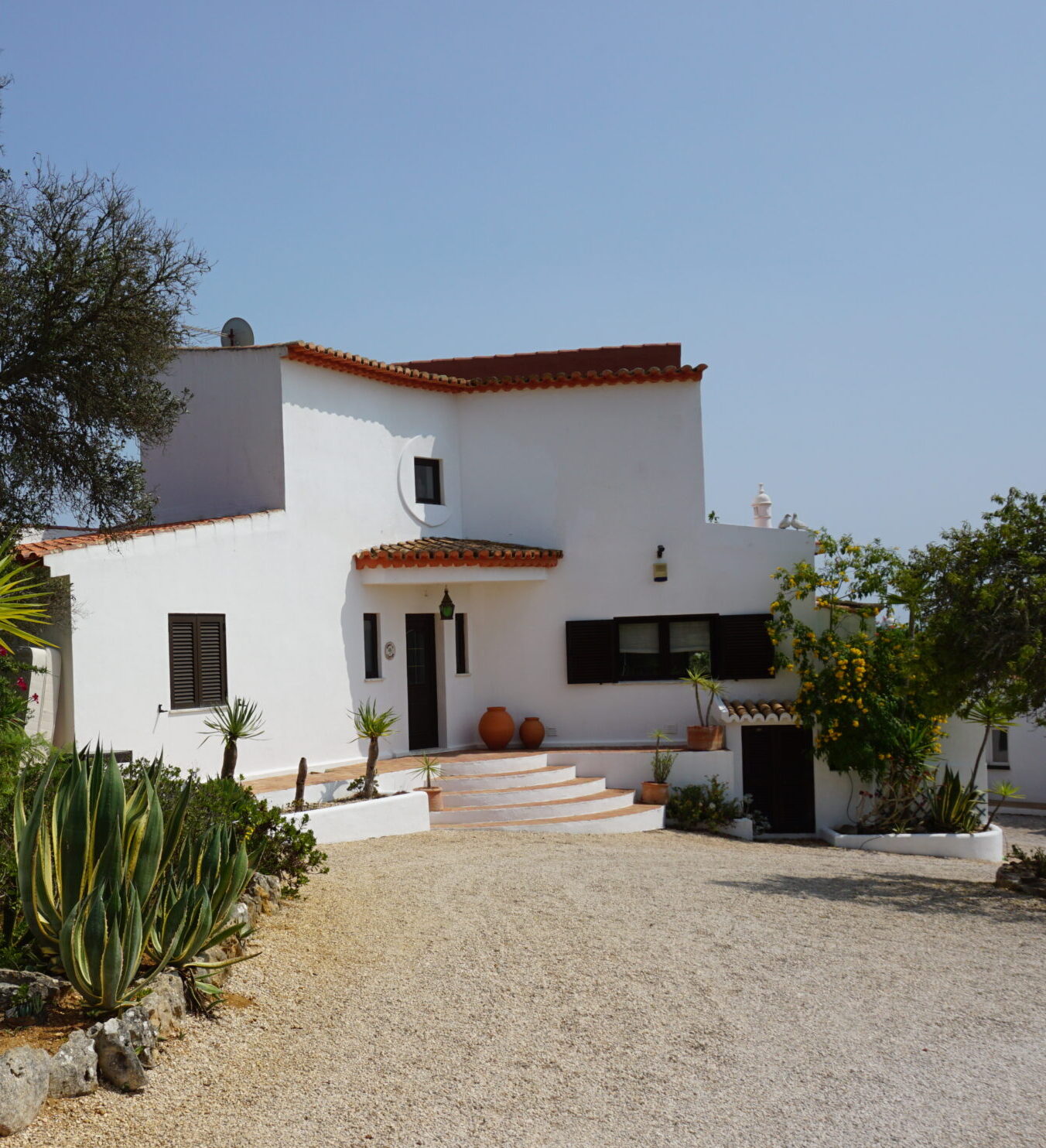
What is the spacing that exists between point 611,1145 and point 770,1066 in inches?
49.5

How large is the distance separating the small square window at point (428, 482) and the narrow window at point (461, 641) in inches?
76.1

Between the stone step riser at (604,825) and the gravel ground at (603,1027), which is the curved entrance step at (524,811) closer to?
the stone step riser at (604,825)

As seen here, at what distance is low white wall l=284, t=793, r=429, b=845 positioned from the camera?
12.1m

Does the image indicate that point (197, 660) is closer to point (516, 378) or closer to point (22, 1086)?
point (516, 378)

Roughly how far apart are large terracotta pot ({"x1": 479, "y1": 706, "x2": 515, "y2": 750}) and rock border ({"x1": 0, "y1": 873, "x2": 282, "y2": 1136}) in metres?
11.1

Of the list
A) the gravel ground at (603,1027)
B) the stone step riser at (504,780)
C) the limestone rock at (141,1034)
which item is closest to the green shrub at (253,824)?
the gravel ground at (603,1027)

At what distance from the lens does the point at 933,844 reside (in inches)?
599

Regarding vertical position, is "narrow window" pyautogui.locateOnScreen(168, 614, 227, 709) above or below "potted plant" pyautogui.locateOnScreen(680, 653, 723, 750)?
above

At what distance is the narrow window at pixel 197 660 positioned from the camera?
13.1 metres

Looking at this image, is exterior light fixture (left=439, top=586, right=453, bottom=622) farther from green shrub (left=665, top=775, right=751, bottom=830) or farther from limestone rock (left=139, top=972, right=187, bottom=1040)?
limestone rock (left=139, top=972, right=187, bottom=1040)

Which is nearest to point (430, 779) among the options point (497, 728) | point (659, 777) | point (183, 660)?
point (497, 728)

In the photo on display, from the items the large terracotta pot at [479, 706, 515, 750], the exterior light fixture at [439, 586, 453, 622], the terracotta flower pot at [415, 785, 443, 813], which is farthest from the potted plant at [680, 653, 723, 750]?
the terracotta flower pot at [415, 785, 443, 813]

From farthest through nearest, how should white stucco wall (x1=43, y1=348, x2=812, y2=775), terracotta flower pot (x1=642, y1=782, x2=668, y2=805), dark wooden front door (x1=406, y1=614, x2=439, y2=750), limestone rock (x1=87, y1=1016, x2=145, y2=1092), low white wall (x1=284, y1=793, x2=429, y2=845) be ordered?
dark wooden front door (x1=406, y1=614, x2=439, y2=750)
terracotta flower pot (x1=642, y1=782, x2=668, y2=805)
white stucco wall (x1=43, y1=348, x2=812, y2=775)
low white wall (x1=284, y1=793, x2=429, y2=845)
limestone rock (x1=87, y1=1016, x2=145, y2=1092)

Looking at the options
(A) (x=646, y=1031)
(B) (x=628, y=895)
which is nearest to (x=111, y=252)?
(B) (x=628, y=895)
